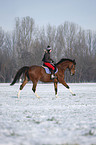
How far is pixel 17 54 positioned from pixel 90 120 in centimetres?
5660

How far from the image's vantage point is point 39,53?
61656 mm

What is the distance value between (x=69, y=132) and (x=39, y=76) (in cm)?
→ 955

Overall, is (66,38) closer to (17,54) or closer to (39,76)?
(17,54)

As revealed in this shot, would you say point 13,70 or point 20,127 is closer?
point 20,127

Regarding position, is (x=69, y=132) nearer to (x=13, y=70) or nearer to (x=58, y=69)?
(x=58, y=69)

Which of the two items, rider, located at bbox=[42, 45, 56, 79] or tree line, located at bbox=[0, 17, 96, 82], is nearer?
rider, located at bbox=[42, 45, 56, 79]

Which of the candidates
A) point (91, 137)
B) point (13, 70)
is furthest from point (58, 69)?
point (13, 70)

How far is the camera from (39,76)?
47.4 feet

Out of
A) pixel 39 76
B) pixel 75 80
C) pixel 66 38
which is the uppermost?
pixel 66 38

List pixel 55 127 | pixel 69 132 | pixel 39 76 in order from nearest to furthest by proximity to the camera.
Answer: pixel 69 132 → pixel 55 127 → pixel 39 76

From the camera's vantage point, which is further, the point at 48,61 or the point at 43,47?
the point at 43,47

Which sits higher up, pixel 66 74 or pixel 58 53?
pixel 58 53

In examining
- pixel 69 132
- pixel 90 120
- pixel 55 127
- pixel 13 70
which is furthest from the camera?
pixel 13 70

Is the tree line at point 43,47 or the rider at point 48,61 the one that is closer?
the rider at point 48,61
